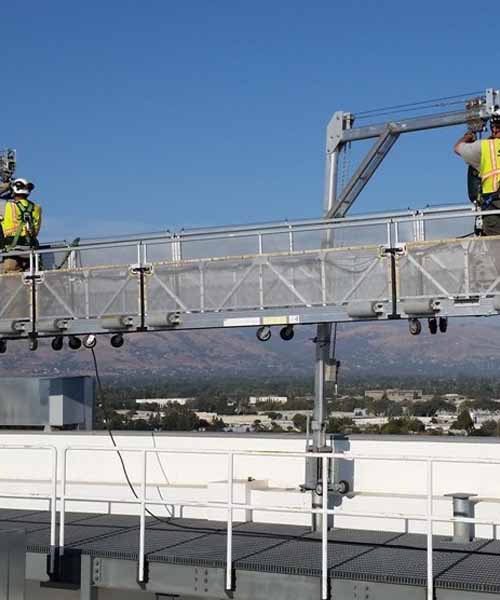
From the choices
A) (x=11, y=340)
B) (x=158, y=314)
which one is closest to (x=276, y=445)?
(x=158, y=314)

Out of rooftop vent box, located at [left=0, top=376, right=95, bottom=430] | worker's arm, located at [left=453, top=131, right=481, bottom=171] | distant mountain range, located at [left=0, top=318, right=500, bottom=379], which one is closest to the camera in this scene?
worker's arm, located at [left=453, top=131, right=481, bottom=171]

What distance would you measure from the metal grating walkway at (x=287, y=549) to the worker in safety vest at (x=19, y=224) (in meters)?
3.80

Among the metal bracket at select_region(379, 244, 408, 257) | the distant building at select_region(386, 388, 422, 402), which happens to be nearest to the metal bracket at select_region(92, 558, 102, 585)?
the metal bracket at select_region(379, 244, 408, 257)

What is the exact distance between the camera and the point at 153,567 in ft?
32.8

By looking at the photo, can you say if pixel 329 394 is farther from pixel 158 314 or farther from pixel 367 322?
pixel 158 314

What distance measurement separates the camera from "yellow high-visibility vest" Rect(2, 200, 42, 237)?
14961mm

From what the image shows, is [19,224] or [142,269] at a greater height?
[19,224]

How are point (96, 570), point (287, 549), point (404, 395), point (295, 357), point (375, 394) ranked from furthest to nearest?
point (295, 357) < point (404, 395) < point (375, 394) < point (287, 549) < point (96, 570)

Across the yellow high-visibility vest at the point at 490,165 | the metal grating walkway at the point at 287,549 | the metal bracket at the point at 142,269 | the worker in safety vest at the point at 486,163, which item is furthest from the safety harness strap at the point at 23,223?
the yellow high-visibility vest at the point at 490,165

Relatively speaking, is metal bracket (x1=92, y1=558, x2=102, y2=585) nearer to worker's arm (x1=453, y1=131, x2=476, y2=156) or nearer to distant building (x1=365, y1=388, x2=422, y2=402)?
worker's arm (x1=453, y1=131, x2=476, y2=156)

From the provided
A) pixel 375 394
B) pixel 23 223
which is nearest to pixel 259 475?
pixel 23 223

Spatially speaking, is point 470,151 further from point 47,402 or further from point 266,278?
point 47,402

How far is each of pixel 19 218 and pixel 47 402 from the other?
A: 312 centimetres

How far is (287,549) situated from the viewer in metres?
10.5
